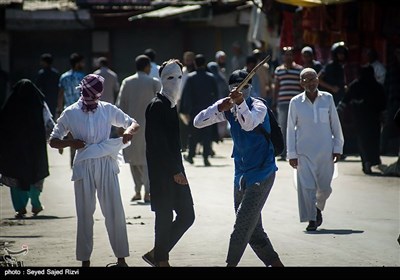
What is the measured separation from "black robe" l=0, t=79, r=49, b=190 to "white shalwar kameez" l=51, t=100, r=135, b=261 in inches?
162

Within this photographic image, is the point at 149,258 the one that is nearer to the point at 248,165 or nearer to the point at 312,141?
the point at 248,165

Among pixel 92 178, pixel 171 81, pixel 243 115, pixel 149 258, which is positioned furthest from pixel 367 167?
pixel 243 115

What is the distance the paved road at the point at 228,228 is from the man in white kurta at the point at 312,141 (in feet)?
1.22

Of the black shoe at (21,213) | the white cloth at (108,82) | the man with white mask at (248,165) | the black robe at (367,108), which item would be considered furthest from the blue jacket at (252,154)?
the white cloth at (108,82)

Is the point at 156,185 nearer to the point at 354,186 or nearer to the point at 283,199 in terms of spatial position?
the point at 283,199

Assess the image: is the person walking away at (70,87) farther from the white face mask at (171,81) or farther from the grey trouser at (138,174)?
the white face mask at (171,81)

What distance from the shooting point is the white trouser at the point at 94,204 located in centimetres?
1001

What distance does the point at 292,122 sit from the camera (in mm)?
12508

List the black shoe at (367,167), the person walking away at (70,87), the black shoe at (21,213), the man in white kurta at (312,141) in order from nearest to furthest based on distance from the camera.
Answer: the man in white kurta at (312,141) < the black shoe at (21,213) < the black shoe at (367,167) < the person walking away at (70,87)

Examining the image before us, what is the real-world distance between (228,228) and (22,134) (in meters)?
3.07

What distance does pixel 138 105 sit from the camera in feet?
51.8
